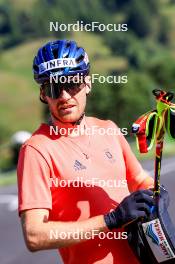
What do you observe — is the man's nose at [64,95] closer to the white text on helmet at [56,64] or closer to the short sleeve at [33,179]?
the white text on helmet at [56,64]

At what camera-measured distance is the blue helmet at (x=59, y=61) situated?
12.6ft

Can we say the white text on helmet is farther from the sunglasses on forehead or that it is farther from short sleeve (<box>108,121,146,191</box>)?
short sleeve (<box>108,121,146,191</box>)

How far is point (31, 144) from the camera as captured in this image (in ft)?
12.1

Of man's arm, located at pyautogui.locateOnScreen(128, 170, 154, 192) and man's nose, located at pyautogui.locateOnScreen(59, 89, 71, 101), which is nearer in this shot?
man's nose, located at pyautogui.locateOnScreen(59, 89, 71, 101)

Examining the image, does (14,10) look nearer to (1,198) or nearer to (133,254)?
(1,198)

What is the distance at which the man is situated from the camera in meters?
3.56

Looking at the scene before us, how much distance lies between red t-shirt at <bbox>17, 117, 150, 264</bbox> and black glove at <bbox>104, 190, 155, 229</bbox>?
0.59 feet

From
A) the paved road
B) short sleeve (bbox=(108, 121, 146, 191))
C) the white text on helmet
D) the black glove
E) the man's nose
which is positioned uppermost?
the white text on helmet

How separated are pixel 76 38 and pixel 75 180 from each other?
447ft

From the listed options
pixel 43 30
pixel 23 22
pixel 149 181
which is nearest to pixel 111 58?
pixel 43 30

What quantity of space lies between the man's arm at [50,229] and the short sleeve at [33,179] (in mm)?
59

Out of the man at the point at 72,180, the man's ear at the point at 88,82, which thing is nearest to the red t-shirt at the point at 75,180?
the man at the point at 72,180

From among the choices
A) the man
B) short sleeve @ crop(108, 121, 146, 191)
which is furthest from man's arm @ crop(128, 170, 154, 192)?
the man

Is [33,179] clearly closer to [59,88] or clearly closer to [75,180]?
[75,180]
